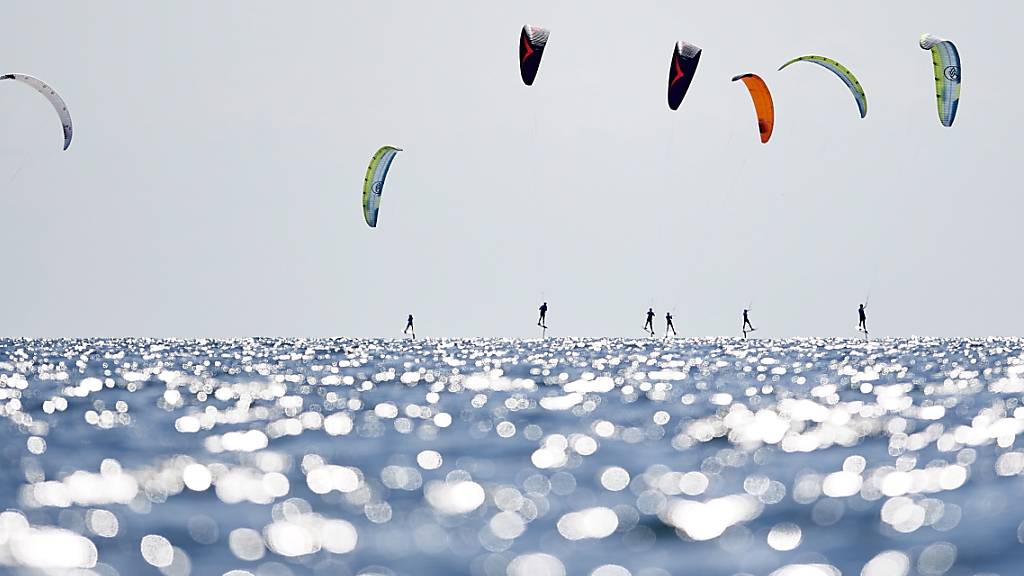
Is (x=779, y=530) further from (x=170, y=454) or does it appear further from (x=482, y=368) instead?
(x=482, y=368)

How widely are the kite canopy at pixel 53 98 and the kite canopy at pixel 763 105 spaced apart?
23099 millimetres

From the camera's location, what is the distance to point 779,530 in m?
12.1

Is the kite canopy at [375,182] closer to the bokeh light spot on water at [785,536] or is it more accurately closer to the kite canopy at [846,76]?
the kite canopy at [846,76]

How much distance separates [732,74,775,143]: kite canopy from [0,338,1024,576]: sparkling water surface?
17.6 m

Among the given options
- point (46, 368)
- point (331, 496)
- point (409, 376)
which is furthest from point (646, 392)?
point (46, 368)

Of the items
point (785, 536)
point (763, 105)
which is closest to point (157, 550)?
point (785, 536)

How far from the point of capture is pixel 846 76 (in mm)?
43906

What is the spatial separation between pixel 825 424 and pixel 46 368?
35.4 meters

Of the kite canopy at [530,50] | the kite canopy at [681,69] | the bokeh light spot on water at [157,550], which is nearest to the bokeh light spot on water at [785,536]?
the bokeh light spot on water at [157,550]

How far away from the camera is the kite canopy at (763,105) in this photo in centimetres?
4553

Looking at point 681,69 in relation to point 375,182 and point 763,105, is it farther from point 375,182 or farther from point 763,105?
point 375,182

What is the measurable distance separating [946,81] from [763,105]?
7.06 metres

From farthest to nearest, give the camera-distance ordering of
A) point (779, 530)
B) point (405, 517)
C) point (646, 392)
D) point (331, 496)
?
point (646, 392) → point (331, 496) → point (405, 517) → point (779, 530)

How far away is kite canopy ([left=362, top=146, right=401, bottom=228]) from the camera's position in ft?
166
